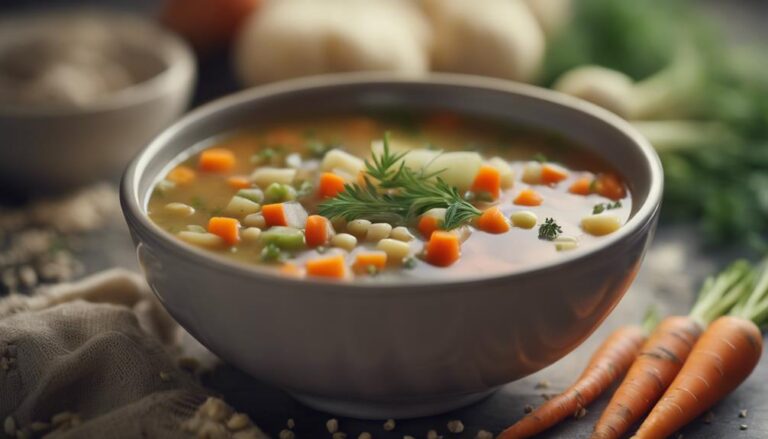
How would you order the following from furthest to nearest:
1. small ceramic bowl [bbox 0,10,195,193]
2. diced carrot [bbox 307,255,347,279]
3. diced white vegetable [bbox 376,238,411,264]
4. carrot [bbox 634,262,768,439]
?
small ceramic bowl [bbox 0,10,195,193] → carrot [bbox 634,262,768,439] → diced white vegetable [bbox 376,238,411,264] → diced carrot [bbox 307,255,347,279]

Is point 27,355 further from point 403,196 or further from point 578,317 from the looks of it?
point 578,317

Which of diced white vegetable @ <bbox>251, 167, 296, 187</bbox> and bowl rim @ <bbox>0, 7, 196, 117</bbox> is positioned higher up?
diced white vegetable @ <bbox>251, 167, 296, 187</bbox>

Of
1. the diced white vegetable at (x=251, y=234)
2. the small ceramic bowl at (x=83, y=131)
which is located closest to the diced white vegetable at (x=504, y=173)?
the diced white vegetable at (x=251, y=234)

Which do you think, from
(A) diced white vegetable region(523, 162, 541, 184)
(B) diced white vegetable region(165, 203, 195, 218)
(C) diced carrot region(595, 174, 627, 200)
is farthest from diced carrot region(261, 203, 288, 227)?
(C) diced carrot region(595, 174, 627, 200)

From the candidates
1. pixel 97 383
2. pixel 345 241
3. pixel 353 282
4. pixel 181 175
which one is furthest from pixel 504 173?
pixel 97 383

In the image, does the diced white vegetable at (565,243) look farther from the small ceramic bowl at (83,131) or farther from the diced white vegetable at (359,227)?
the small ceramic bowl at (83,131)

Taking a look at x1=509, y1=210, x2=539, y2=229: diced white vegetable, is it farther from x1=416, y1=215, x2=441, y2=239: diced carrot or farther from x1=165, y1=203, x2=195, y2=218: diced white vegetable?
x1=165, y1=203, x2=195, y2=218: diced white vegetable
